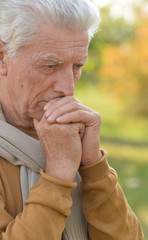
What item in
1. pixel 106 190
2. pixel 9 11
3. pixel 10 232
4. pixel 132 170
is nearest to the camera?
pixel 10 232

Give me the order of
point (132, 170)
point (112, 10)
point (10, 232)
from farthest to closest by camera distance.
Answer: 1. point (112, 10)
2. point (132, 170)
3. point (10, 232)

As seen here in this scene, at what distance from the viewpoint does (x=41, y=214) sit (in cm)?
191

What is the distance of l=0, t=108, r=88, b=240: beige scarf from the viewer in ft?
6.91

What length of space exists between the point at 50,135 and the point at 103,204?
0.45m

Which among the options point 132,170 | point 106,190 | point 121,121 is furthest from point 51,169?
point 121,121

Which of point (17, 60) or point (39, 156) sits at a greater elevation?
point (17, 60)

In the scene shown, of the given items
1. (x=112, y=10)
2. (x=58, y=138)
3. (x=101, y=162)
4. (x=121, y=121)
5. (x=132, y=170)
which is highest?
(x=58, y=138)

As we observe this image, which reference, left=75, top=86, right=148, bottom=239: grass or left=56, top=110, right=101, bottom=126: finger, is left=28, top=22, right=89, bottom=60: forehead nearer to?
left=56, top=110, right=101, bottom=126: finger

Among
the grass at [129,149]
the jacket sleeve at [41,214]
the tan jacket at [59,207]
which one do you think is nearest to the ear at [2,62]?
the tan jacket at [59,207]

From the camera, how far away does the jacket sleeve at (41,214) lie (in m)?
1.89

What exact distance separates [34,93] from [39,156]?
32 cm

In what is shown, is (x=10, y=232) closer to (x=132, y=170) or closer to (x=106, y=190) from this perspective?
(x=106, y=190)

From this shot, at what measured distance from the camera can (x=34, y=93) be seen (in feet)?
7.04

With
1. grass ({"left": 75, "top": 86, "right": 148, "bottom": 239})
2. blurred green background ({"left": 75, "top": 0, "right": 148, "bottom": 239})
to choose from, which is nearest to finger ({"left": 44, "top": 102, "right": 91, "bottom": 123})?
grass ({"left": 75, "top": 86, "right": 148, "bottom": 239})
